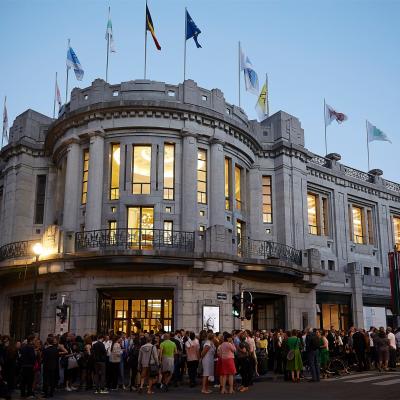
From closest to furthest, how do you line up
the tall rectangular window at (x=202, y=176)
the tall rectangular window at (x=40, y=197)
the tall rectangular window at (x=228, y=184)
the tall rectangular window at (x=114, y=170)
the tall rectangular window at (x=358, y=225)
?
the tall rectangular window at (x=114, y=170), the tall rectangular window at (x=202, y=176), the tall rectangular window at (x=228, y=184), the tall rectangular window at (x=40, y=197), the tall rectangular window at (x=358, y=225)

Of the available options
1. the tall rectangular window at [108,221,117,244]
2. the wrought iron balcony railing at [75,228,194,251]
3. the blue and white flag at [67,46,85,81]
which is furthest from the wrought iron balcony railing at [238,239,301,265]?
the blue and white flag at [67,46,85,81]

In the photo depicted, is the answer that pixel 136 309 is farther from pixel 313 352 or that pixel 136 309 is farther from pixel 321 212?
pixel 321 212

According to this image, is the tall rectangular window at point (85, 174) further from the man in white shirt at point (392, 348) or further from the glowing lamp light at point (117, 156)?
the man in white shirt at point (392, 348)

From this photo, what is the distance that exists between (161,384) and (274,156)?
1681 centimetres

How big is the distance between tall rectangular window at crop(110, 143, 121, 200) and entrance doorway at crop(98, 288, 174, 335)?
445 cm

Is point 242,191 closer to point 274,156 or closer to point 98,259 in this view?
point 274,156

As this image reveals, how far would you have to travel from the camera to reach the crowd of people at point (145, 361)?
559 inches

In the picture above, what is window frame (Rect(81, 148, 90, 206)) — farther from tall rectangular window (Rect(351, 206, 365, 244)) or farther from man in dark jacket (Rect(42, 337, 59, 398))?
tall rectangular window (Rect(351, 206, 365, 244))

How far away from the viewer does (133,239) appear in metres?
23.1

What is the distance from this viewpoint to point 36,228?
28.0 meters

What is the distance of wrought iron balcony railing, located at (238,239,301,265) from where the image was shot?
26.2 meters

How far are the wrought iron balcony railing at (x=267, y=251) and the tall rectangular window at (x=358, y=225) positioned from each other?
840 cm

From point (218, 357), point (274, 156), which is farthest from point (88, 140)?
point (218, 357)

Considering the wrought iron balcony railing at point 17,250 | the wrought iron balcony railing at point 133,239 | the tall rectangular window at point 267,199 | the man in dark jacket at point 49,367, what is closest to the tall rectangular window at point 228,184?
the tall rectangular window at point 267,199
